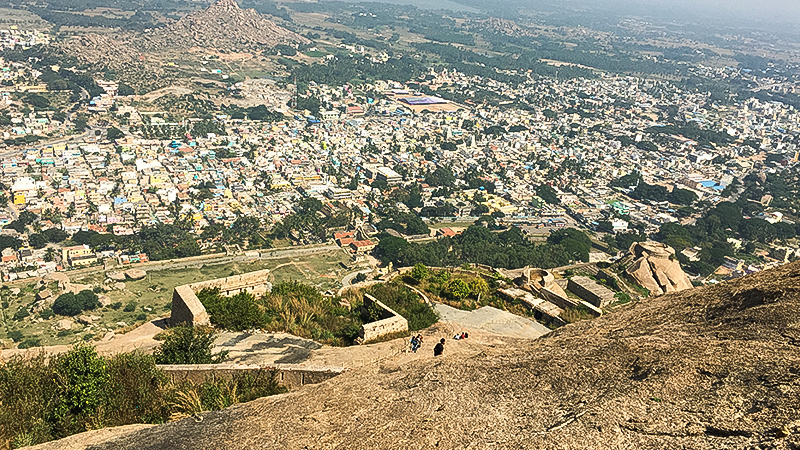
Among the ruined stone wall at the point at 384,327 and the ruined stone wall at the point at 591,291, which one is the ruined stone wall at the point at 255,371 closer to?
the ruined stone wall at the point at 384,327

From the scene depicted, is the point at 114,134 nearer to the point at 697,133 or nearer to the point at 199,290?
the point at 199,290

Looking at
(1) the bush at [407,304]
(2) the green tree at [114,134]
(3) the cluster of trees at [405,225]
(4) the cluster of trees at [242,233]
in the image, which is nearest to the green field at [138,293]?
(4) the cluster of trees at [242,233]

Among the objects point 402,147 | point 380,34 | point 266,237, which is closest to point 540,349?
point 266,237

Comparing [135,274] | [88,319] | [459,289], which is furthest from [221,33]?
[459,289]

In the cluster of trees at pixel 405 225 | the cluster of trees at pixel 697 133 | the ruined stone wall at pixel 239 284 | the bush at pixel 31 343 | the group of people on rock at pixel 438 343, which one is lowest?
the cluster of trees at pixel 405 225

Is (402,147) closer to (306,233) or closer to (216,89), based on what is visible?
(306,233)
